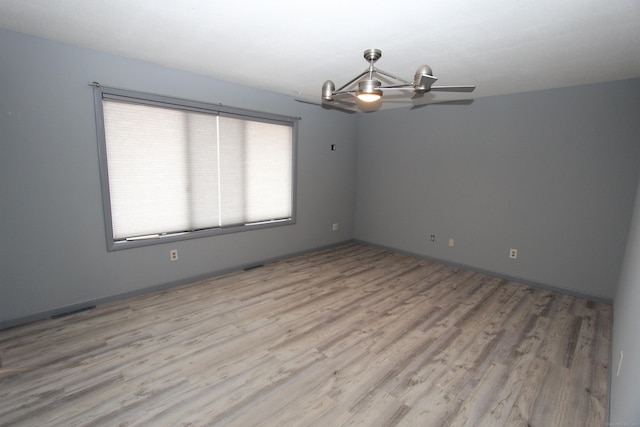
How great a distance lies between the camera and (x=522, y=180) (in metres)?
3.78

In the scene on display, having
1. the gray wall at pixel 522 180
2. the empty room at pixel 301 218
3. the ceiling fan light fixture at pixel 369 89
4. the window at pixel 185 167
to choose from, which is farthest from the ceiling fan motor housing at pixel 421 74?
the gray wall at pixel 522 180

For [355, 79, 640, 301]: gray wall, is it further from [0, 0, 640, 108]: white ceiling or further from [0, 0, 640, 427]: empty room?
[0, 0, 640, 108]: white ceiling

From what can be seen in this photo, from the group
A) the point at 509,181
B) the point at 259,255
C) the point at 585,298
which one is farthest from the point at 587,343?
the point at 259,255

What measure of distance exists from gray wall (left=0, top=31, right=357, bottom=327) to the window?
12 centimetres

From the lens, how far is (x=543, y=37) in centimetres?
207

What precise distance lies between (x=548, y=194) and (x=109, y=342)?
4908 millimetres

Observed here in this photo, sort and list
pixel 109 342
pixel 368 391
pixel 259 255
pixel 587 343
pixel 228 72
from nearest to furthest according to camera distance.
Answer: pixel 368 391, pixel 109 342, pixel 587 343, pixel 228 72, pixel 259 255

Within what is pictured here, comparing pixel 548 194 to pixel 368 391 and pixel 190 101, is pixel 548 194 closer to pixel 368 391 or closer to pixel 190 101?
pixel 368 391

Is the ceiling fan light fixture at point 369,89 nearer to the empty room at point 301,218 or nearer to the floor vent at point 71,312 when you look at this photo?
the empty room at point 301,218

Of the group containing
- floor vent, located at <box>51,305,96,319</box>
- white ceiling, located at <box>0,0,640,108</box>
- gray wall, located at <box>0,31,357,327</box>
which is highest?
white ceiling, located at <box>0,0,640,108</box>

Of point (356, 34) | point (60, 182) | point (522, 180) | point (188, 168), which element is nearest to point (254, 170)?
point (188, 168)

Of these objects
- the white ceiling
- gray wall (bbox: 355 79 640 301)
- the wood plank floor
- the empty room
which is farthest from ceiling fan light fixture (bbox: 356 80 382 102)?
gray wall (bbox: 355 79 640 301)

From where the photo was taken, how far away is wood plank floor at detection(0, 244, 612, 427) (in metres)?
1.79

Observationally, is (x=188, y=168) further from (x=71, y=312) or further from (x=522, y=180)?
(x=522, y=180)
